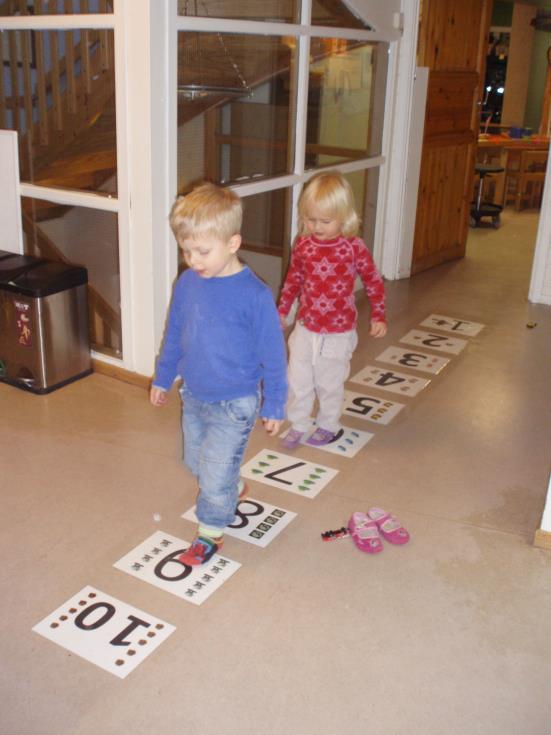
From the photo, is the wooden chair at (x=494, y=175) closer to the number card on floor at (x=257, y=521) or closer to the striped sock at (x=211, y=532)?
the number card on floor at (x=257, y=521)

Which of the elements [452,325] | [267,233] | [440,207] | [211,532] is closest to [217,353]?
[211,532]

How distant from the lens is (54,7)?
3369 mm

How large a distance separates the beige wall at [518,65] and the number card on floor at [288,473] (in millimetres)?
8414

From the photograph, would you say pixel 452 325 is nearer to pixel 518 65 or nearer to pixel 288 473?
pixel 288 473

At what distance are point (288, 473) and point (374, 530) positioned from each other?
520 millimetres

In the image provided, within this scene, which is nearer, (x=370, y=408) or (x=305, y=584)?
(x=305, y=584)

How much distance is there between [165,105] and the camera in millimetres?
3109

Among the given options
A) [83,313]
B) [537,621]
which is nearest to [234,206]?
[537,621]

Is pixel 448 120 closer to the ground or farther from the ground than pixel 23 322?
farther from the ground

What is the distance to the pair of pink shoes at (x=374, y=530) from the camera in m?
2.42

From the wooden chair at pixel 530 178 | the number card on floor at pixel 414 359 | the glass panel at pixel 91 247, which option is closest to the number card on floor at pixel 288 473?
the glass panel at pixel 91 247

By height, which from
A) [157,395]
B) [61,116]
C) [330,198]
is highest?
[61,116]

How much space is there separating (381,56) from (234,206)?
314 centimetres

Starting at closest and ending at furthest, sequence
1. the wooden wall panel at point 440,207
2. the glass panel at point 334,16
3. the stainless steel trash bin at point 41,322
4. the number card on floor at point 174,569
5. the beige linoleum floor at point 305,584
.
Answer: the beige linoleum floor at point 305,584
the number card on floor at point 174,569
the stainless steel trash bin at point 41,322
the glass panel at point 334,16
the wooden wall panel at point 440,207
